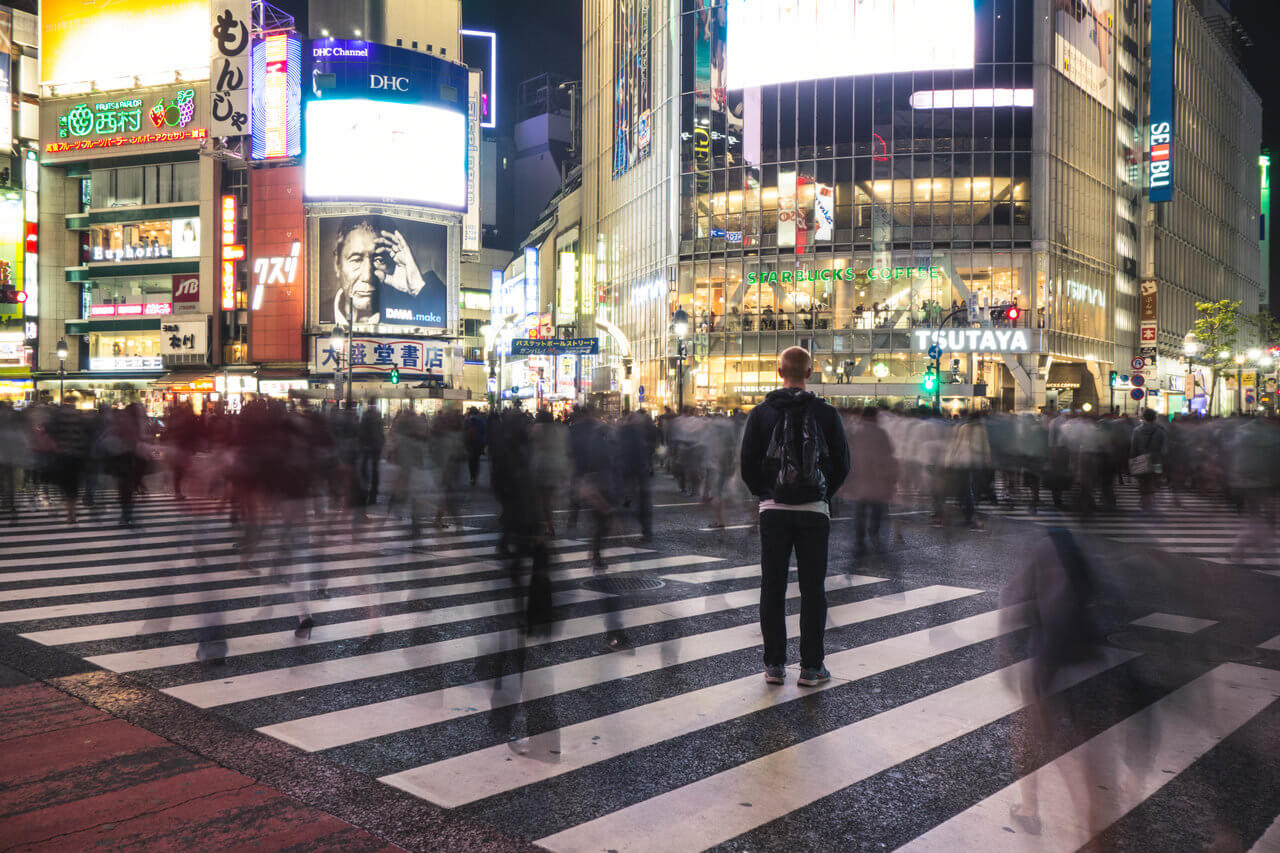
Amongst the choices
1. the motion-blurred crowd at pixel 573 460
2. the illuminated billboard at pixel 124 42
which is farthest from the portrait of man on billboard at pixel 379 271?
the motion-blurred crowd at pixel 573 460

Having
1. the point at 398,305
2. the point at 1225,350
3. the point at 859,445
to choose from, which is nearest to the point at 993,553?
the point at 859,445

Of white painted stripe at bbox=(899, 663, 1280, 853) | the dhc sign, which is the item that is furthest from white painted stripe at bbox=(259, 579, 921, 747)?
the dhc sign

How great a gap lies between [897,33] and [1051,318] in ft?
56.2

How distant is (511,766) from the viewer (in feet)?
Result: 15.5

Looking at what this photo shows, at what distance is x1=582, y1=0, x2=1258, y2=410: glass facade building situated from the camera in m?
49.8

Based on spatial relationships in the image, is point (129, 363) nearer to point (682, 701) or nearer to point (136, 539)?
point (136, 539)

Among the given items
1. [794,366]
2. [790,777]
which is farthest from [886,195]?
[790,777]

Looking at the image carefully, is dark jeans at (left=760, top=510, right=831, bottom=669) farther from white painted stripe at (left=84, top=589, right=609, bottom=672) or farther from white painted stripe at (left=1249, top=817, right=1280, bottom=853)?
white painted stripe at (left=1249, top=817, right=1280, bottom=853)

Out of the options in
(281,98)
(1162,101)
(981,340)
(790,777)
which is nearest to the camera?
(790,777)

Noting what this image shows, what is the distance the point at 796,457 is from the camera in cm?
579

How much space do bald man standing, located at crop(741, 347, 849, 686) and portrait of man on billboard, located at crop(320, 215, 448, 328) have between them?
5384 cm

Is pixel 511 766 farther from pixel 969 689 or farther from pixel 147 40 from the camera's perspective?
pixel 147 40

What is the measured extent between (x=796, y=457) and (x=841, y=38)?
168 ft

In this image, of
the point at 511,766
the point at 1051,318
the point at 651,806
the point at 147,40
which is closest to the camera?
the point at 651,806
